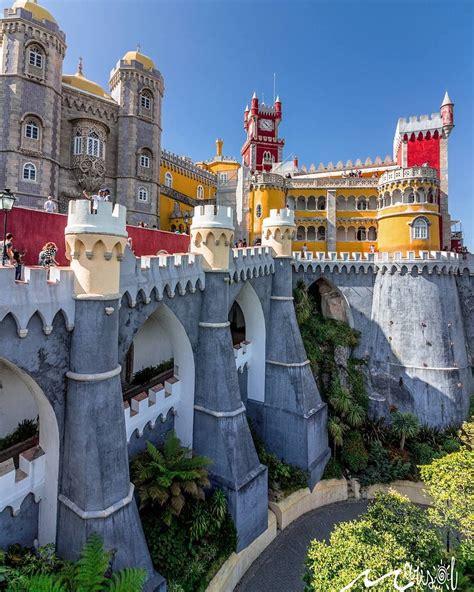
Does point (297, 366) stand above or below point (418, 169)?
below

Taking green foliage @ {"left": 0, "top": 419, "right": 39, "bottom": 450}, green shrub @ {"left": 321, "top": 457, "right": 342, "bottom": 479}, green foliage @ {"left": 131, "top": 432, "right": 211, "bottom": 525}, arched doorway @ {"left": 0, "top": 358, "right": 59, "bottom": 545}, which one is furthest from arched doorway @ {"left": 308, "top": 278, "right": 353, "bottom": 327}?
arched doorway @ {"left": 0, "top": 358, "right": 59, "bottom": 545}

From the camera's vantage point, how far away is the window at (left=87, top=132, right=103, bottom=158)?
24375mm

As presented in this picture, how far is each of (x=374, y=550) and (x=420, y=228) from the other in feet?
88.1

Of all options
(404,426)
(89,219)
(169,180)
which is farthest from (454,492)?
(169,180)

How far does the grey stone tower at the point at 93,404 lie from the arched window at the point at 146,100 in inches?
885

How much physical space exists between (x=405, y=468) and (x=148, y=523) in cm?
1805

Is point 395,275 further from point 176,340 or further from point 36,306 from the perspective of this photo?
point 36,306

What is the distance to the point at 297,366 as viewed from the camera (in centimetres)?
2002

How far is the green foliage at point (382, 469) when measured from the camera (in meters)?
21.6

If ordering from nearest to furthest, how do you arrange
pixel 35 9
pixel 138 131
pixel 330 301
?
1. pixel 35 9
2. pixel 138 131
3. pixel 330 301

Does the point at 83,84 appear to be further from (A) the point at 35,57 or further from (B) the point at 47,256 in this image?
(B) the point at 47,256

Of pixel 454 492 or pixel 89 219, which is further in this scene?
pixel 454 492

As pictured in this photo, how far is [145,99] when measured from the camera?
89.4 feet

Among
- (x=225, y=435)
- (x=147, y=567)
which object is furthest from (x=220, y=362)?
(x=147, y=567)
